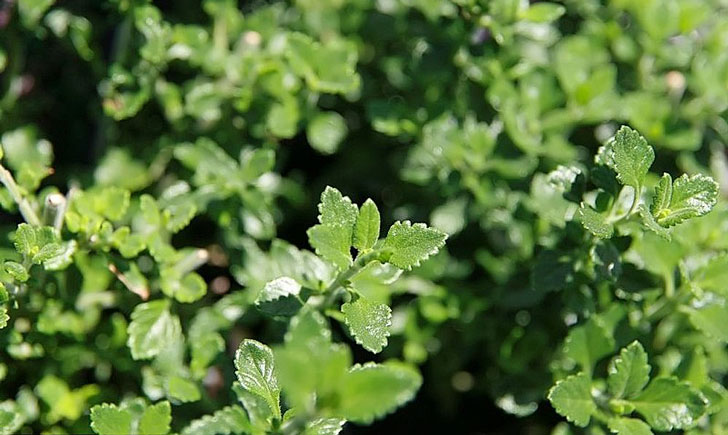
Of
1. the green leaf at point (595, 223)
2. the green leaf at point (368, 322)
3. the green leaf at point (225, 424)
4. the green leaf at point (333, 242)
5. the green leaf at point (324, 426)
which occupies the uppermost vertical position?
the green leaf at point (595, 223)

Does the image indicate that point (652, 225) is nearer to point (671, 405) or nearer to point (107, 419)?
point (671, 405)

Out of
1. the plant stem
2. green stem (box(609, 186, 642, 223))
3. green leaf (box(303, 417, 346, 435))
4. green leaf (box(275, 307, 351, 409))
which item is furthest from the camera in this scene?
the plant stem

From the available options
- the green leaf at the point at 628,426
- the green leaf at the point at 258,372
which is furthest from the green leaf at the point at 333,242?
the green leaf at the point at 628,426

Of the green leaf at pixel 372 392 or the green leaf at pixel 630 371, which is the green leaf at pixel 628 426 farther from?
the green leaf at pixel 372 392

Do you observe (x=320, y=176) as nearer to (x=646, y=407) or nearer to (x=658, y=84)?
(x=658, y=84)

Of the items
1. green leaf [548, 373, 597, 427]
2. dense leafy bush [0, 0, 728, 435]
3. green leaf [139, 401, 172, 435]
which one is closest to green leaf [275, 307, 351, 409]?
dense leafy bush [0, 0, 728, 435]

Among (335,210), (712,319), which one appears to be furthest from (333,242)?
(712,319)

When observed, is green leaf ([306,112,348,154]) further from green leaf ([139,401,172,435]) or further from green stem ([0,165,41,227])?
green leaf ([139,401,172,435])
